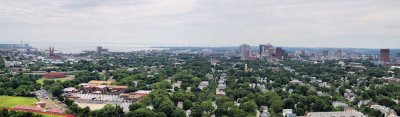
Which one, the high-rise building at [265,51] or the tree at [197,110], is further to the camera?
the high-rise building at [265,51]

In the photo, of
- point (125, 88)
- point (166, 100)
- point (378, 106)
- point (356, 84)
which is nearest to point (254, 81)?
point (356, 84)

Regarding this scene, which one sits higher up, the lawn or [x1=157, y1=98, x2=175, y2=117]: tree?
[x1=157, y1=98, x2=175, y2=117]: tree

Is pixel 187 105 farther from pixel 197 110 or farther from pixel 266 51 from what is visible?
pixel 266 51

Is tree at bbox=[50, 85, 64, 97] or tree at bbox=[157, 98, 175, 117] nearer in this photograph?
tree at bbox=[157, 98, 175, 117]

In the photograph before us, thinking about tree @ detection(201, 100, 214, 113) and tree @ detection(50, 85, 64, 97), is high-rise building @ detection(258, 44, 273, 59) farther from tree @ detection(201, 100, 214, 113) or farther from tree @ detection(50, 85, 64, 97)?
tree @ detection(201, 100, 214, 113)

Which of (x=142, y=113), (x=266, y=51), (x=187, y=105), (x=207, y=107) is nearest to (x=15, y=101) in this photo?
(x=142, y=113)

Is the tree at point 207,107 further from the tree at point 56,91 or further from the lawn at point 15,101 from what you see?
the tree at point 56,91

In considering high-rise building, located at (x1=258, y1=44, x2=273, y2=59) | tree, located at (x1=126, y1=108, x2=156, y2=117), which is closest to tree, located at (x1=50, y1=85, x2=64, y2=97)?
tree, located at (x1=126, y1=108, x2=156, y2=117)

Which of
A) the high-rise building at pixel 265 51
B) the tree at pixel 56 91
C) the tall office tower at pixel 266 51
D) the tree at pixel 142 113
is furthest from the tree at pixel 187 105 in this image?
the tall office tower at pixel 266 51
